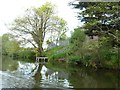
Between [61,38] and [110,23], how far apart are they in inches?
396

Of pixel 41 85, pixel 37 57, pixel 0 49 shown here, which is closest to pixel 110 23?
pixel 41 85

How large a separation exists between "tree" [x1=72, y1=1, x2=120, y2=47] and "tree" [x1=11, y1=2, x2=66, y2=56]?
9.91m

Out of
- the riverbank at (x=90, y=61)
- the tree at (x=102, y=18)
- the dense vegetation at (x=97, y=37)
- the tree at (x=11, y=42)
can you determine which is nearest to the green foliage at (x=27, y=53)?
the tree at (x=11, y=42)

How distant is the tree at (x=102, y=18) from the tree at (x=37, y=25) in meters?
9.91

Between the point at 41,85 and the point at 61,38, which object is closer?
the point at 41,85

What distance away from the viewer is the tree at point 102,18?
13625 millimetres

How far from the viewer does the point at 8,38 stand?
26203 millimetres

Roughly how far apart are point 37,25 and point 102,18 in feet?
40.5

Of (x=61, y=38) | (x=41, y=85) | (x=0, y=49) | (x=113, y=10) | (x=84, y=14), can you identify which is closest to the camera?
(x=41, y=85)

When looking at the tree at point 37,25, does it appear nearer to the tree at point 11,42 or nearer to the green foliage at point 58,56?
the tree at point 11,42

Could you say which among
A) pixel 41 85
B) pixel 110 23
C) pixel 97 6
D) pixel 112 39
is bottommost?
pixel 41 85

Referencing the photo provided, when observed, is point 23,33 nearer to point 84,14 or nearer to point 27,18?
point 27,18

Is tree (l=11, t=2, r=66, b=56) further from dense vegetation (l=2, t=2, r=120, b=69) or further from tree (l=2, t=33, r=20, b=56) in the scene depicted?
dense vegetation (l=2, t=2, r=120, b=69)

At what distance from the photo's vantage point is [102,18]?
1423 centimetres
